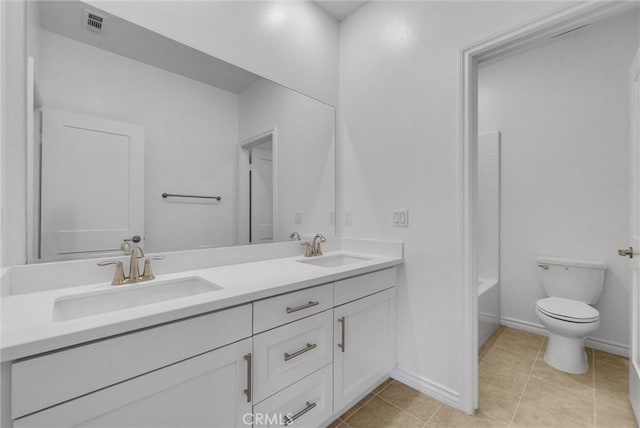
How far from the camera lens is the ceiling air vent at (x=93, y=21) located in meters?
1.16

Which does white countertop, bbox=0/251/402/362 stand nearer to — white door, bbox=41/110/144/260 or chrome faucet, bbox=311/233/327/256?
white door, bbox=41/110/144/260

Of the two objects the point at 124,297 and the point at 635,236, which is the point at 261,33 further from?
the point at 635,236

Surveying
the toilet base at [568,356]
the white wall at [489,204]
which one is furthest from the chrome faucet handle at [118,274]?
the white wall at [489,204]

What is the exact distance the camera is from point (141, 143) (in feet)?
4.26

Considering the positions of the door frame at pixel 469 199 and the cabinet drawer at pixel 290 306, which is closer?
the cabinet drawer at pixel 290 306

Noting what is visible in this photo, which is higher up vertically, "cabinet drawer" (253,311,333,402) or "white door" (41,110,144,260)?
"white door" (41,110,144,260)

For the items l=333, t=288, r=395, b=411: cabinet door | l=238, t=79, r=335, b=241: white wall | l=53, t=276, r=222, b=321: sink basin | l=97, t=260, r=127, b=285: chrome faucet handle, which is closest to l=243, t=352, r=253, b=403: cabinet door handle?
l=53, t=276, r=222, b=321: sink basin

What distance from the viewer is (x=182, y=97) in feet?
Answer: 4.70

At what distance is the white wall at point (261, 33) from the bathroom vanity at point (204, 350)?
1207 millimetres

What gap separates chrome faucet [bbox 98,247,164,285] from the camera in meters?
1.12

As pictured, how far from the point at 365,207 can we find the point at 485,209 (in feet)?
4.93

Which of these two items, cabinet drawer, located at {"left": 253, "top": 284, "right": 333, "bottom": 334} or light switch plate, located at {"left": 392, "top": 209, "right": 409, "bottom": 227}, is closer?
cabinet drawer, located at {"left": 253, "top": 284, "right": 333, "bottom": 334}

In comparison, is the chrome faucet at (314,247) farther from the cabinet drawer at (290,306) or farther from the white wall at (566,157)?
the white wall at (566,157)

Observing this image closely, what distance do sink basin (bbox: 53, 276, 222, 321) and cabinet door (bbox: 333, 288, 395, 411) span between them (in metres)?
0.69
